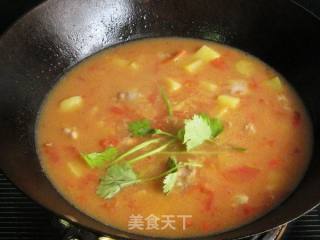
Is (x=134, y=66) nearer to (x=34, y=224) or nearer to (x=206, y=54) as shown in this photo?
(x=206, y=54)

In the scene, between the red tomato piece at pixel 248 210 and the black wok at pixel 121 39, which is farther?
the black wok at pixel 121 39

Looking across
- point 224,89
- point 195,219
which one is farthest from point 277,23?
point 195,219

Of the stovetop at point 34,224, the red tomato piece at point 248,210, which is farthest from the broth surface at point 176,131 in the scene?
the stovetop at point 34,224

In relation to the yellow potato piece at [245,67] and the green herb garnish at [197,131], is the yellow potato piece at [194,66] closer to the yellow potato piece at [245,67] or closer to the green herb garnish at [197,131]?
the yellow potato piece at [245,67]

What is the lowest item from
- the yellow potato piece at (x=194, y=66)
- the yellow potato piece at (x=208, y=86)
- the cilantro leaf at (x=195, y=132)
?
the cilantro leaf at (x=195, y=132)

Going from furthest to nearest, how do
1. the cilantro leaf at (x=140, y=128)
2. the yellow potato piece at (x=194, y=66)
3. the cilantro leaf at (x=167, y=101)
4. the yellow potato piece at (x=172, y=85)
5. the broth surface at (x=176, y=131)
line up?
the yellow potato piece at (x=194, y=66) < the yellow potato piece at (x=172, y=85) < the cilantro leaf at (x=167, y=101) < the cilantro leaf at (x=140, y=128) < the broth surface at (x=176, y=131)

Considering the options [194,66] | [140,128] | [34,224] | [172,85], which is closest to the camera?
[140,128]

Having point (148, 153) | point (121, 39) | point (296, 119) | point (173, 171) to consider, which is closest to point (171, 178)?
point (173, 171)
